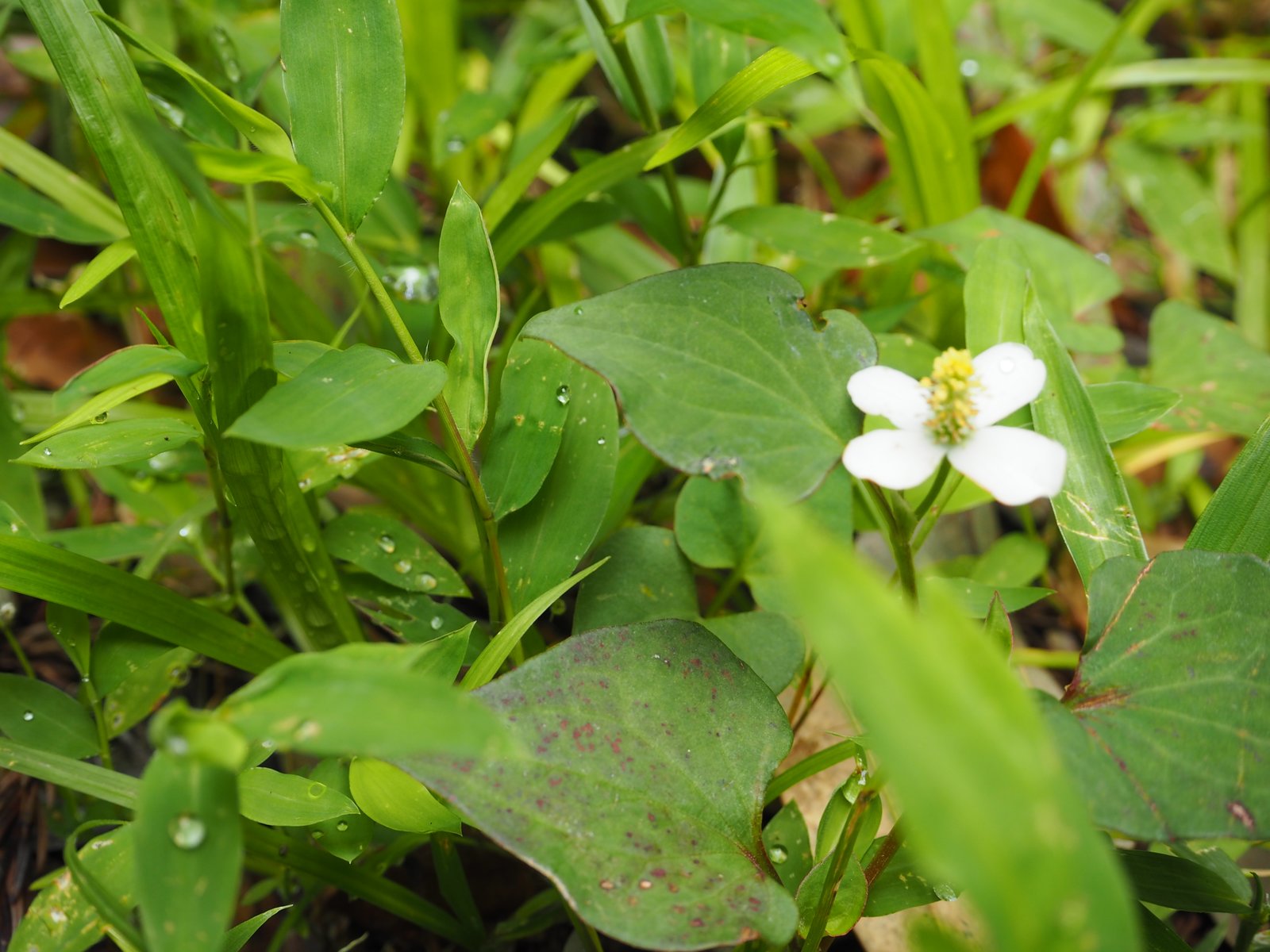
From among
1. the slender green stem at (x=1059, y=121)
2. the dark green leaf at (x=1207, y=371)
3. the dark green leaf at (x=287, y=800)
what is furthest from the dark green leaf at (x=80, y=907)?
the slender green stem at (x=1059, y=121)

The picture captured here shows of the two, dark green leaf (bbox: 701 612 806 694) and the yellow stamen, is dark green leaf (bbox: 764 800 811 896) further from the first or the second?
the yellow stamen

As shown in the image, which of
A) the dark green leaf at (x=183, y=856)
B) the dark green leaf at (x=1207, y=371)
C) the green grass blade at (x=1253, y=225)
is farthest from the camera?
the green grass blade at (x=1253, y=225)

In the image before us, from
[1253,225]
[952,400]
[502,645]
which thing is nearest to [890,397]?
[952,400]

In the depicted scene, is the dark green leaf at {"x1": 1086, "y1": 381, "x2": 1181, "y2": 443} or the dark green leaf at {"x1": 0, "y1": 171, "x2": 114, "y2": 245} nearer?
the dark green leaf at {"x1": 1086, "y1": 381, "x2": 1181, "y2": 443}

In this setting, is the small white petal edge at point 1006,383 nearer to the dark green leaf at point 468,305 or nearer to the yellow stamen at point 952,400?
the yellow stamen at point 952,400

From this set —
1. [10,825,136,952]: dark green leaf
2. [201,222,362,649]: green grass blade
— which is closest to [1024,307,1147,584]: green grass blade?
[201,222,362,649]: green grass blade

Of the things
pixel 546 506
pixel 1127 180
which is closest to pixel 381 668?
pixel 546 506

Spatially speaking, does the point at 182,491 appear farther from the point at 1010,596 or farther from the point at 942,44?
the point at 942,44
